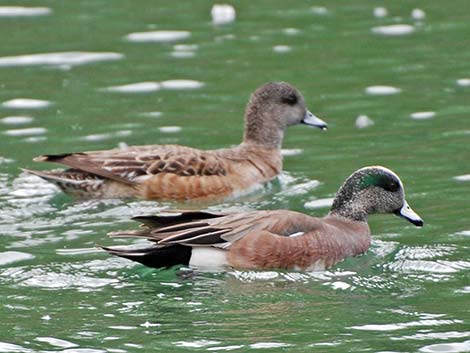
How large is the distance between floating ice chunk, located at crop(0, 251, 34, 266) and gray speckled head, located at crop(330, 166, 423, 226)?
232cm

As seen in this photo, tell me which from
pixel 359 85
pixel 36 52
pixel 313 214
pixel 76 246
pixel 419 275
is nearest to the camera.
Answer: pixel 419 275

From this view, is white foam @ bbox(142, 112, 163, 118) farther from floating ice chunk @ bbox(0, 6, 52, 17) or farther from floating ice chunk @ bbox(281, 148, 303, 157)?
floating ice chunk @ bbox(0, 6, 52, 17)

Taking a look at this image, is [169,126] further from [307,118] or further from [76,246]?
[76,246]

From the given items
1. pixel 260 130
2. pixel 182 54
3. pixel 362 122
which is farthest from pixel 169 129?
pixel 182 54

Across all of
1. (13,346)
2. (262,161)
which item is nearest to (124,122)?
(262,161)

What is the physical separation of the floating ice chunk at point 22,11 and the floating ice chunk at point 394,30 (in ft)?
13.0

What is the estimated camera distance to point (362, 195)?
1116 cm

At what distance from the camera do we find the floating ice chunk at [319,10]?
58.7 ft

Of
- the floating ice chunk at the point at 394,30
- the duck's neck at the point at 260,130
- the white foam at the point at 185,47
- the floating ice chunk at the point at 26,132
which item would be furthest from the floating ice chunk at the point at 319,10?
the floating ice chunk at the point at 26,132

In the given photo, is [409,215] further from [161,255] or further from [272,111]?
[272,111]

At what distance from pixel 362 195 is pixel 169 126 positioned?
11.8 ft

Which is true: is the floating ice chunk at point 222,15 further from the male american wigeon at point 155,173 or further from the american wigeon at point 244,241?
the american wigeon at point 244,241

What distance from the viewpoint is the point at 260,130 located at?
13.9 metres

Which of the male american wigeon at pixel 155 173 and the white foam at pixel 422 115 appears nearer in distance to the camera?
the male american wigeon at pixel 155 173
